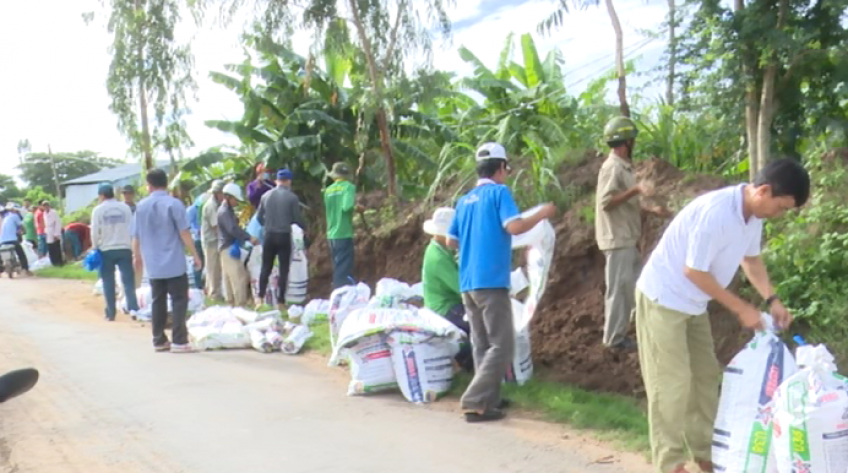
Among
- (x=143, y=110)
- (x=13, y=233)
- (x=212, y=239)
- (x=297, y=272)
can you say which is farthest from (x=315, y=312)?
(x=13, y=233)

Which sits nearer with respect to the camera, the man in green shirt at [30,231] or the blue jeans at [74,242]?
the blue jeans at [74,242]

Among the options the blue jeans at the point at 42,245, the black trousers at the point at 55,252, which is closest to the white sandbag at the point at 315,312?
the black trousers at the point at 55,252

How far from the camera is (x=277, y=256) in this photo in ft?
39.0

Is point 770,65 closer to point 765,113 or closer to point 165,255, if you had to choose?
point 765,113

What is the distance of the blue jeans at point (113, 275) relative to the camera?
11.9m

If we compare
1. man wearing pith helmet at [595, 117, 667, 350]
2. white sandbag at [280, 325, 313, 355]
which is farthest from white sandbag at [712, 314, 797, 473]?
white sandbag at [280, 325, 313, 355]

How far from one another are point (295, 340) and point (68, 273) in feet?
43.9

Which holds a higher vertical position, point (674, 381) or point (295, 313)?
point (674, 381)

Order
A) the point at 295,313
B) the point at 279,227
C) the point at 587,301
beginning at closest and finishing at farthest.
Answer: the point at 587,301 → the point at 295,313 → the point at 279,227

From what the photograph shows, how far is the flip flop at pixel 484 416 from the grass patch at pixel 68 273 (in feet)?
48.2

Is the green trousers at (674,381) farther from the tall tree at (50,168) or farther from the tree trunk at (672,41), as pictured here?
the tall tree at (50,168)

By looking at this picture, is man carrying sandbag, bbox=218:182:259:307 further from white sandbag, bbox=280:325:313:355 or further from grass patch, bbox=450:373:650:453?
grass patch, bbox=450:373:650:453

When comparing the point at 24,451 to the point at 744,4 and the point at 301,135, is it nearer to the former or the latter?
the point at 744,4

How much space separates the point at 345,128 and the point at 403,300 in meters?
8.00
